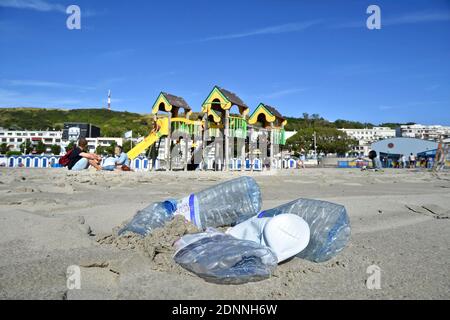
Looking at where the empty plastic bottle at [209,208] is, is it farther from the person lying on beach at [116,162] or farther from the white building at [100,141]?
the white building at [100,141]

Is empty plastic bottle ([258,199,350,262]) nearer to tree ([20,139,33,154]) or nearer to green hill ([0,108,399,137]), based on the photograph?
tree ([20,139,33,154])

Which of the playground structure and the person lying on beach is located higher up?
the playground structure

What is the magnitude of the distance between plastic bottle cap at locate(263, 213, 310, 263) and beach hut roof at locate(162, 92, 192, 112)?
61.6 feet

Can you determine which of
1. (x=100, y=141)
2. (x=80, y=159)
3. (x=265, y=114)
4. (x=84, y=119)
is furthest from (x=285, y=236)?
(x=84, y=119)

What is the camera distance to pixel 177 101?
70.8 feet

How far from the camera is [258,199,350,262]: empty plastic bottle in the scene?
2.65 meters

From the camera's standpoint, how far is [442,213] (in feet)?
15.3

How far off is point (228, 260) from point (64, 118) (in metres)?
148

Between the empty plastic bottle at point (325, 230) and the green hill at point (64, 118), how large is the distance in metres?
110

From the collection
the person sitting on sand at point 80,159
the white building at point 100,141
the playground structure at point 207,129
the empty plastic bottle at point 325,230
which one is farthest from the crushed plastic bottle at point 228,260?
the white building at point 100,141

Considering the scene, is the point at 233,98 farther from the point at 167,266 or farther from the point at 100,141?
the point at 100,141

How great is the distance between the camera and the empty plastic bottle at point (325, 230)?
8.69 ft

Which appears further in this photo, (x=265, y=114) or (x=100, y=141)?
(x=100, y=141)

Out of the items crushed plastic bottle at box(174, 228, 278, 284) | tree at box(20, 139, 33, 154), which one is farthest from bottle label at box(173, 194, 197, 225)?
tree at box(20, 139, 33, 154)
